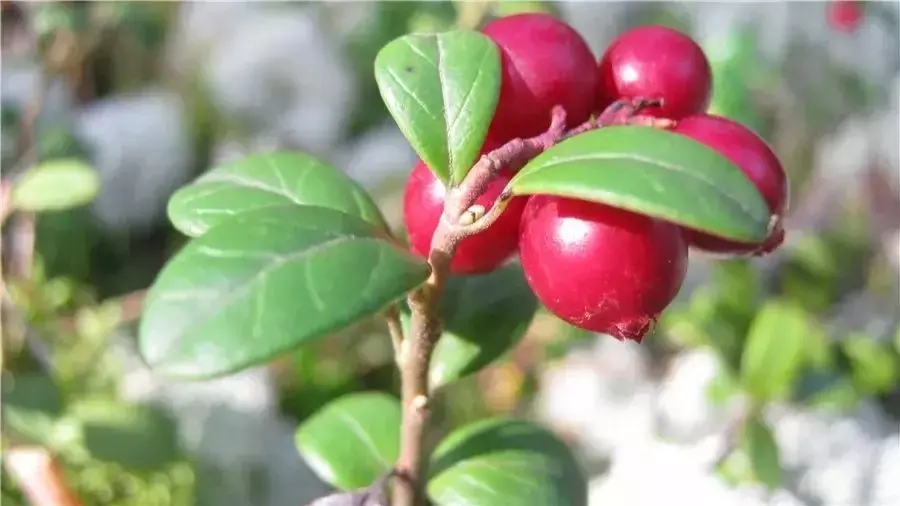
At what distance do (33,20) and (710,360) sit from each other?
1023 millimetres

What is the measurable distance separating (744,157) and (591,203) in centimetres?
8

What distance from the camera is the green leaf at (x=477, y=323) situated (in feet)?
1.93

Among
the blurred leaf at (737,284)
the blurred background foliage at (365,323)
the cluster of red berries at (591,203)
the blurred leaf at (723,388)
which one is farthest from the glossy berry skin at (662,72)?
the blurred leaf at (737,284)

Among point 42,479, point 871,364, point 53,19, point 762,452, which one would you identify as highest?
point 53,19

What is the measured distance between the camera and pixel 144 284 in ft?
4.55

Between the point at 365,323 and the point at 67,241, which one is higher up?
the point at 365,323

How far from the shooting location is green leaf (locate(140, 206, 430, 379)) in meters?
0.34

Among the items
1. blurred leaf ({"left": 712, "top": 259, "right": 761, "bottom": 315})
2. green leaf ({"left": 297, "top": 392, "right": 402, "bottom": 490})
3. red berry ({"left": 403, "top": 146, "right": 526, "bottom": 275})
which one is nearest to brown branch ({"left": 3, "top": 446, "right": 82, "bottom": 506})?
green leaf ({"left": 297, "top": 392, "right": 402, "bottom": 490})

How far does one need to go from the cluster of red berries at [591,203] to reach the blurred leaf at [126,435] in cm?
58

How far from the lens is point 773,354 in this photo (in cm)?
97

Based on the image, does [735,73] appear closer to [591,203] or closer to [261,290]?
[591,203]

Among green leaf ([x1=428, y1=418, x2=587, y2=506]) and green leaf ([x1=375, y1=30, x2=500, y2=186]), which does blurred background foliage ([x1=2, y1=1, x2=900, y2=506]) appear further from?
green leaf ([x1=375, y1=30, x2=500, y2=186])

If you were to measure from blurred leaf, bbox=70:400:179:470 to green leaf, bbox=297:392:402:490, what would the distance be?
32cm

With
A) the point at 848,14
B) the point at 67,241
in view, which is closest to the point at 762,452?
the point at 848,14
